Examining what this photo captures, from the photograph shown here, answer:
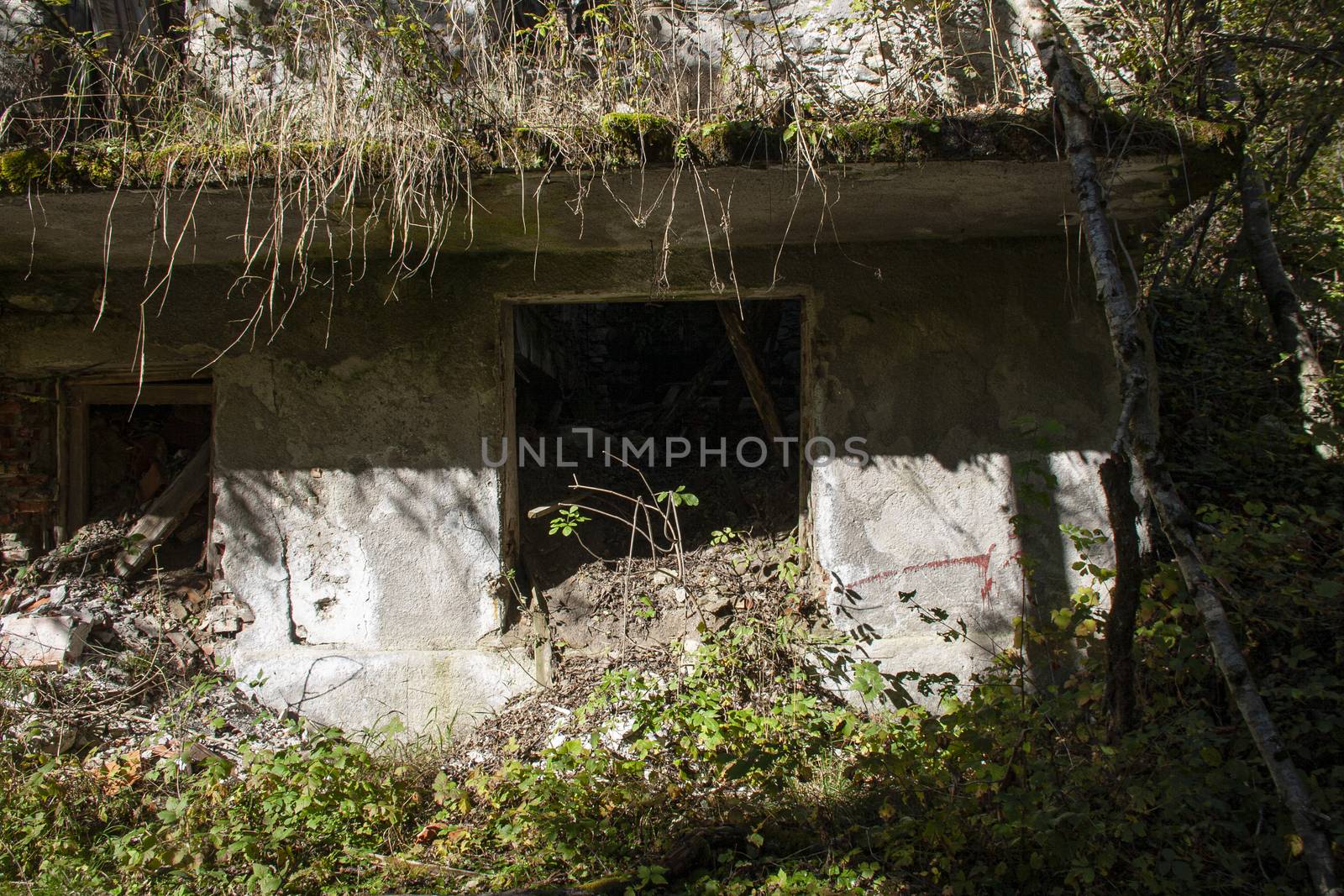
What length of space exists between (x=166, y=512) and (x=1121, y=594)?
167 inches

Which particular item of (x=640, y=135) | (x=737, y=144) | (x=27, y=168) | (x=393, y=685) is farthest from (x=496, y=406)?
(x=27, y=168)

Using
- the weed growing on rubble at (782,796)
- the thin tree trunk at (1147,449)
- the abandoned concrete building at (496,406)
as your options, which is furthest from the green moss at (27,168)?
the thin tree trunk at (1147,449)

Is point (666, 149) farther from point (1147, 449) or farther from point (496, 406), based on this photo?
point (1147, 449)

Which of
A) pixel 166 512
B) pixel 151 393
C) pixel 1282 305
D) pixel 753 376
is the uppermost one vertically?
pixel 1282 305

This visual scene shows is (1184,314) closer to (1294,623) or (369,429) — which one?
(1294,623)

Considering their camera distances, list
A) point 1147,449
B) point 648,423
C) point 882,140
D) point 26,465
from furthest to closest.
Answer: point 648,423
point 26,465
point 882,140
point 1147,449

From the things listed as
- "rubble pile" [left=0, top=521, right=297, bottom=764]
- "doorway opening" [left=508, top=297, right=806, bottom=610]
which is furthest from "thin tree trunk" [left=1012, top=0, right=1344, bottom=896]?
"rubble pile" [left=0, top=521, right=297, bottom=764]

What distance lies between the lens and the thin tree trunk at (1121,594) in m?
2.44

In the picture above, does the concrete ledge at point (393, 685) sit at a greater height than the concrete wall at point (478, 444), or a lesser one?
lesser

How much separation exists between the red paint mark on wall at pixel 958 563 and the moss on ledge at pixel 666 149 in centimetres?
166

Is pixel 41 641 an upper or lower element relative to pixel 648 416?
lower

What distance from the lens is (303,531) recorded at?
150 inches

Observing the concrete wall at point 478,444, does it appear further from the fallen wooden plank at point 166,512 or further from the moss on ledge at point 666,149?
the moss on ledge at point 666,149

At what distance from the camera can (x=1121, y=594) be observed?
2.48 meters
